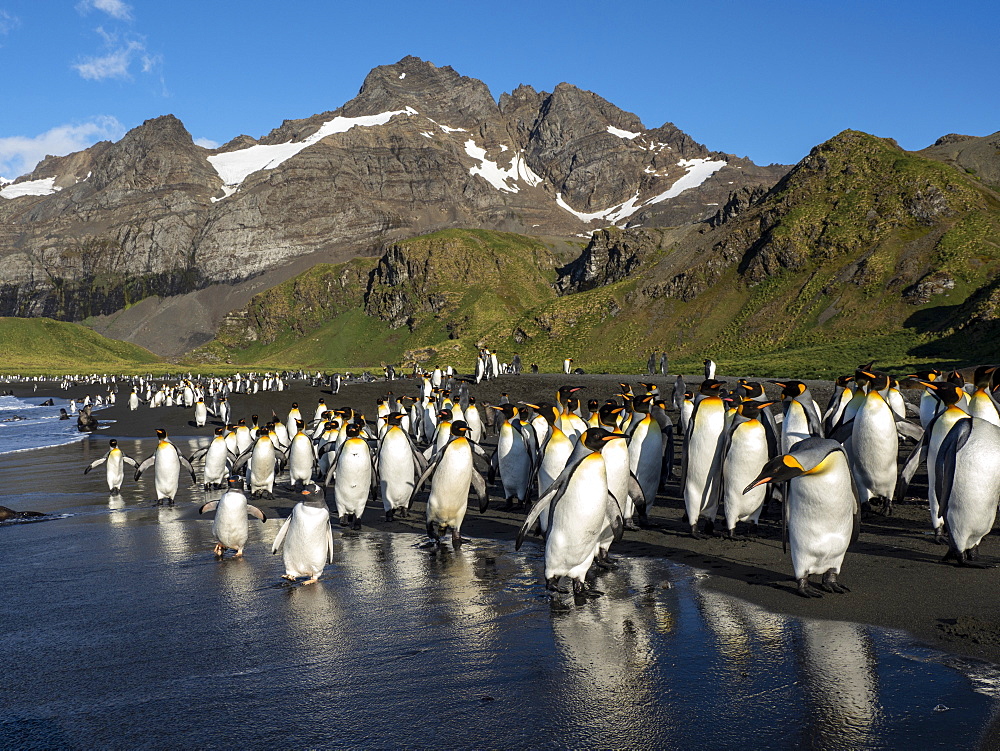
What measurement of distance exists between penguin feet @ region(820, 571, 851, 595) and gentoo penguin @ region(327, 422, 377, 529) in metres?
7.39

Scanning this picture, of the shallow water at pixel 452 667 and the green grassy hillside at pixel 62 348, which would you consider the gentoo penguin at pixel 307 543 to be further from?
the green grassy hillside at pixel 62 348

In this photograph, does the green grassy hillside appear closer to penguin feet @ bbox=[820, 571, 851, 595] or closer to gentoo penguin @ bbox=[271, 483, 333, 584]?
gentoo penguin @ bbox=[271, 483, 333, 584]

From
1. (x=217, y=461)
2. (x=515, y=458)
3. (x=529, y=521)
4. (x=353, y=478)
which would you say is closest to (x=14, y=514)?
(x=217, y=461)

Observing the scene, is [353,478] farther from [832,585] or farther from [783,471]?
[832,585]

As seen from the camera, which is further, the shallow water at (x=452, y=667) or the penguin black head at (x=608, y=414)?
the penguin black head at (x=608, y=414)

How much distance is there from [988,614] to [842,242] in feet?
255

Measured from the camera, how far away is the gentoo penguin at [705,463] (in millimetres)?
10875

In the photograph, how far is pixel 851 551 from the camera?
955 cm

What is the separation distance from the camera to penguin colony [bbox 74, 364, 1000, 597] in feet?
25.9

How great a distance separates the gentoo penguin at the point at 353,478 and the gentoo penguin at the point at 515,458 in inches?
105

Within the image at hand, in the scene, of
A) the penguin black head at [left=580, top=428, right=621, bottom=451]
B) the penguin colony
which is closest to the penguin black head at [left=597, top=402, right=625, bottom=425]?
the penguin colony

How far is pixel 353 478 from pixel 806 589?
742 centimetres

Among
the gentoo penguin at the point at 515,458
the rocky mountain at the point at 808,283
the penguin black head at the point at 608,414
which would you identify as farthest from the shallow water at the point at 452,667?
the rocky mountain at the point at 808,283

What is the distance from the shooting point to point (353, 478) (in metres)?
12.6
